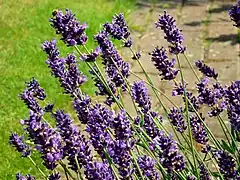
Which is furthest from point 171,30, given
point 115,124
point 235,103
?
point 115,124

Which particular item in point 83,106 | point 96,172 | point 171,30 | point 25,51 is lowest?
point 96,172

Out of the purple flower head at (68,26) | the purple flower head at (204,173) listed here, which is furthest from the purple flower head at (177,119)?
the purple flower head at (68,26)

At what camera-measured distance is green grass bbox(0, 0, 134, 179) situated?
178 inches

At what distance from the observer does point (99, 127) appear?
81.0 inches

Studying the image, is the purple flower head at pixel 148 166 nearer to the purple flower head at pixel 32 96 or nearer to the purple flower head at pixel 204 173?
the purple flower head at pixel 204 173

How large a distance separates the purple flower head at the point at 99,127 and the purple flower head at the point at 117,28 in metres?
0.50

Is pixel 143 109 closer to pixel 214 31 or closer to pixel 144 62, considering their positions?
pixel 144 62

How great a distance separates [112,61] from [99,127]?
479 mm

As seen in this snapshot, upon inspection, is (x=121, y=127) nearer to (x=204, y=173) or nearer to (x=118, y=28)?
(x=204, y=173)

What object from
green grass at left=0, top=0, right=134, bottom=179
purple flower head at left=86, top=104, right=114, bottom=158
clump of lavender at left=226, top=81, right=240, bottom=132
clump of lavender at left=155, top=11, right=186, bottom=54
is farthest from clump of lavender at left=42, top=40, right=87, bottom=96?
green grass at left=0, top=0, right=134, bottom=179

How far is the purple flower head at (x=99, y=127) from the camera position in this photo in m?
2.05

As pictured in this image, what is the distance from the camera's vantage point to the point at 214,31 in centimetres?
616

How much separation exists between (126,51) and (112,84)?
323cm

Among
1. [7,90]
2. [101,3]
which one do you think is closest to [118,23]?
[7,90]
